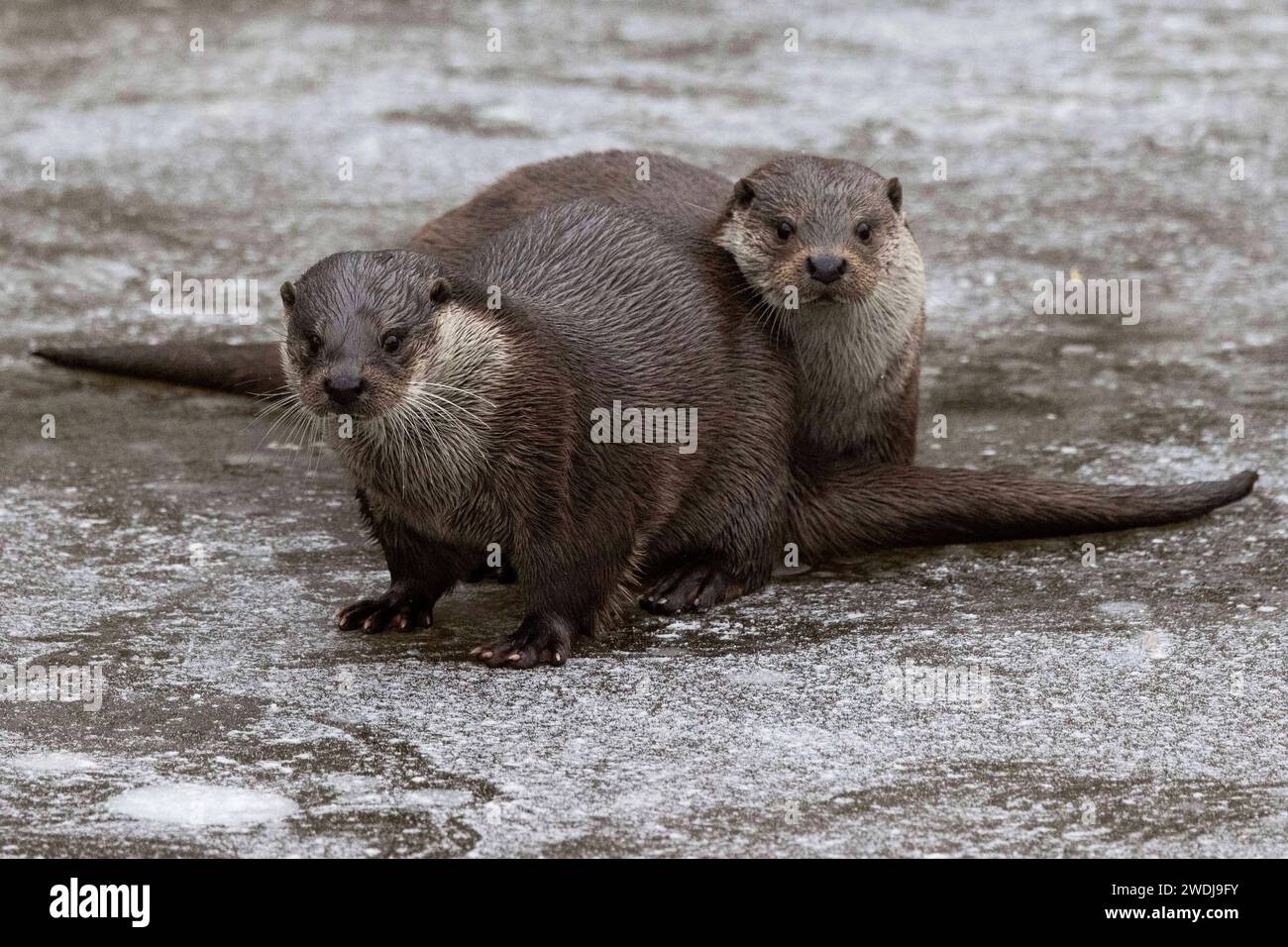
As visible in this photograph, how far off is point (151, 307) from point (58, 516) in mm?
1543

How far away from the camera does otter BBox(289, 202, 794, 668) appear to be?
3402mm

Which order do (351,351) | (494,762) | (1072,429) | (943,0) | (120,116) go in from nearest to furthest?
(494,762), (351,351), (1072,429), (120,116), (943,0)

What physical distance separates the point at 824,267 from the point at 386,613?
3.52ft

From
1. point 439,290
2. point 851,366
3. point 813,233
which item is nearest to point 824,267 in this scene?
point 813,233

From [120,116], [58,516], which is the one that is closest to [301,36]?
[120,116]

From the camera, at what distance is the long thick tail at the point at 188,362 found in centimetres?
488

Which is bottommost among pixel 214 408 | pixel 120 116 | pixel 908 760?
pixel 908 760

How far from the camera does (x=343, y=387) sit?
3287 mm

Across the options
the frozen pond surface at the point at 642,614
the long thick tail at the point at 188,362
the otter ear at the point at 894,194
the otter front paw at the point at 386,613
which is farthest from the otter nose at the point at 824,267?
the long thick tail at the point at 188,362

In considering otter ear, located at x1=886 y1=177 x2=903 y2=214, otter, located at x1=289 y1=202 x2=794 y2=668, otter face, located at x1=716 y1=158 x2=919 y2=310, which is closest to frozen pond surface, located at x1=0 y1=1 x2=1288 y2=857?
otter, located at x1=289 y1=202 x2=794 y2=668

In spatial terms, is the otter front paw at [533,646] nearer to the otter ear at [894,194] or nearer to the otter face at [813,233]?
the otter face at [813,233]

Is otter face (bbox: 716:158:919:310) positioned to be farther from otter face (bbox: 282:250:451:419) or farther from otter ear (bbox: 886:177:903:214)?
otter face (bbox: 282:250:451:419)

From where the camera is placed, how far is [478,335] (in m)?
3.47

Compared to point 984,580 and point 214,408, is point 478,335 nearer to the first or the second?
point 984,580
